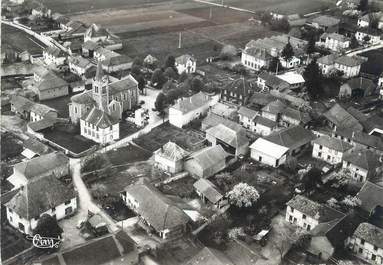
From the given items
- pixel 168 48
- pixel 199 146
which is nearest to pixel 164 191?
pixel 199 146

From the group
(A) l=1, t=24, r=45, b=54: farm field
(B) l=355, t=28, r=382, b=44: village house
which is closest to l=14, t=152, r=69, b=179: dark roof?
(A) l=1, t=24, r=45, b=54: farm field

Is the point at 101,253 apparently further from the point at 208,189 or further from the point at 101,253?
the point at 208,189

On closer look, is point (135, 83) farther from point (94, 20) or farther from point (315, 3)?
point (315, 3)

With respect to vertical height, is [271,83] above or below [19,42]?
above

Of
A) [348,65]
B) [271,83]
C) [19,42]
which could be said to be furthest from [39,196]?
[19,42]

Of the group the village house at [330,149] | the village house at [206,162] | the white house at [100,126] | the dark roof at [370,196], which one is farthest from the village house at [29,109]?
the dark roof at [370,196]

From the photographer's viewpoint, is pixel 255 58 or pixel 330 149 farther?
pixel 255 58

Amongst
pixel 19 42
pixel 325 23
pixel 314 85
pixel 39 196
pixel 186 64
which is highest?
pixel 325 23

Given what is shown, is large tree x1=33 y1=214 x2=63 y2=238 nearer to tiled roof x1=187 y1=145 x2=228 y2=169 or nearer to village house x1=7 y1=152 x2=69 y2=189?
village house x1=7 y1=152 x2=69 y2=189
